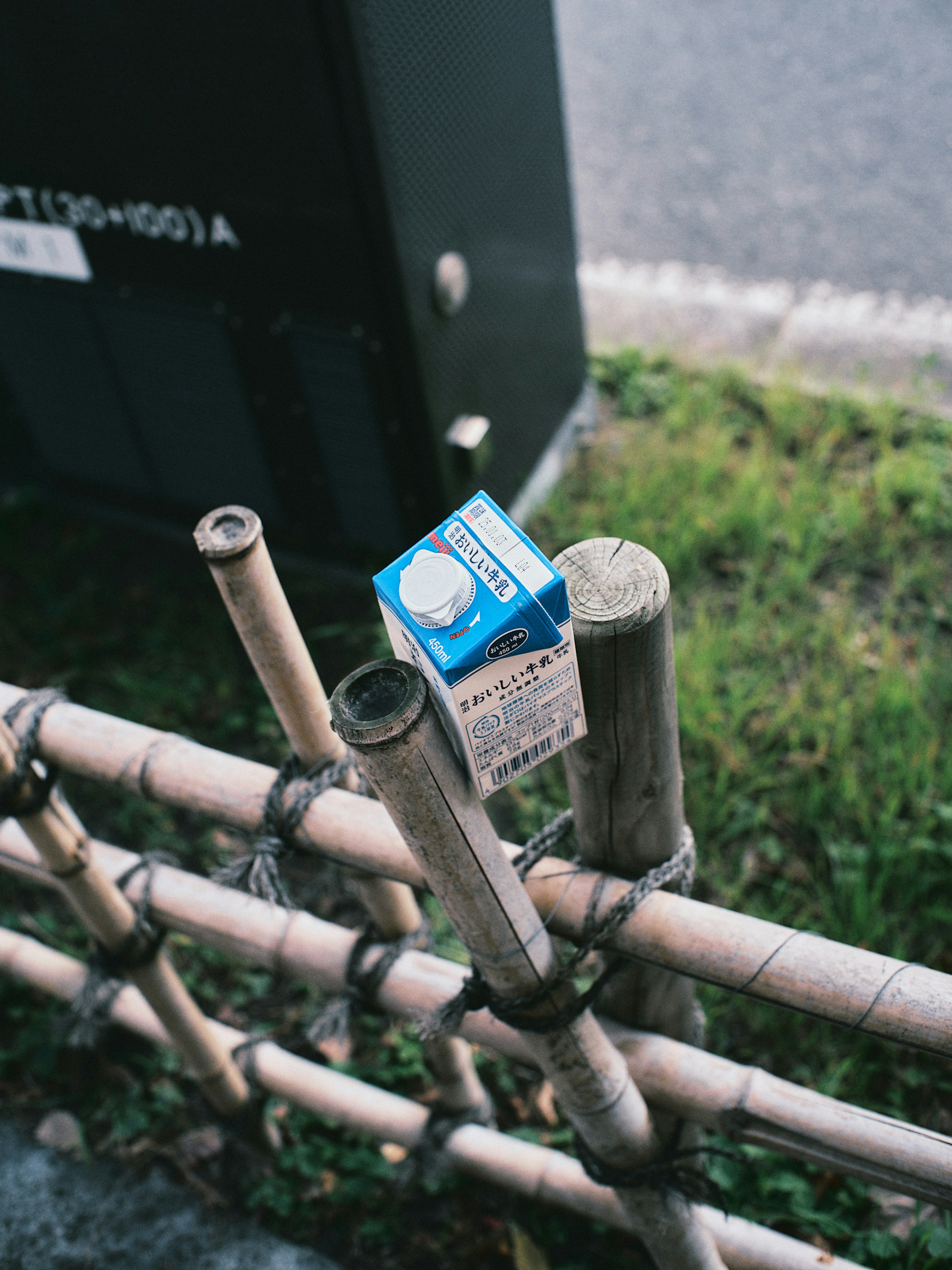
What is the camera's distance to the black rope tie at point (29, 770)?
150 centimetres

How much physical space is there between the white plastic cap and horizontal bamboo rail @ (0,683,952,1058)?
1.78 feet

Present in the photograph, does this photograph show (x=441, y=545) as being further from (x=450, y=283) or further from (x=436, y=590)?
(x=450, y=283)

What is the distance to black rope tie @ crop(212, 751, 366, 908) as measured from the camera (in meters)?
1.33

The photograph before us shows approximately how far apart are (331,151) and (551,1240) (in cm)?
242

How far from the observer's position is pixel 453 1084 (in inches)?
76.7

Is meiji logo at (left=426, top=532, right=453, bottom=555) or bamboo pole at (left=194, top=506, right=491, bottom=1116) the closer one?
meiji logo at (left=426, top=532, right=453, bottom=555)

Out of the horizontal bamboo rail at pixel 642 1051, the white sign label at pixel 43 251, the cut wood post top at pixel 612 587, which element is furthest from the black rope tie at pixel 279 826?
the white sign label at pixel 43 251

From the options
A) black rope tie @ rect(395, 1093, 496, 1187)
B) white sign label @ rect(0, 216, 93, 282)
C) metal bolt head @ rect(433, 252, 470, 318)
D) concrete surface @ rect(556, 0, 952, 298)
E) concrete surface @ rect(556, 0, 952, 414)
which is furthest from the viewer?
concrete surface @ rect(556, 0, 952, 298)

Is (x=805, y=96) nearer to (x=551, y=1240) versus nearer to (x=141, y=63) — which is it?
(x=141, y=63)

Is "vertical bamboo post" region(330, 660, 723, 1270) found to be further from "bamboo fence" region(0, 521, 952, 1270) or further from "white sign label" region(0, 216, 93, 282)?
"white sign label" region(0, 216, 93, 282)

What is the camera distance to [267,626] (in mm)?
1261

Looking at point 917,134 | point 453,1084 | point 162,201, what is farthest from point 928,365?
point 453,1084

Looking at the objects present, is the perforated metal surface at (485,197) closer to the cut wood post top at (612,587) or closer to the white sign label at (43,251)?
the white sign label at (43,251)

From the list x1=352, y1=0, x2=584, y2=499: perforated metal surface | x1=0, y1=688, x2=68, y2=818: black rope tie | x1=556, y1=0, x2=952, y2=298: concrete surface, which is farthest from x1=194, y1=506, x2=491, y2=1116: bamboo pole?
x1=556, y1=0, x2=952, y2=298: concrete surface
